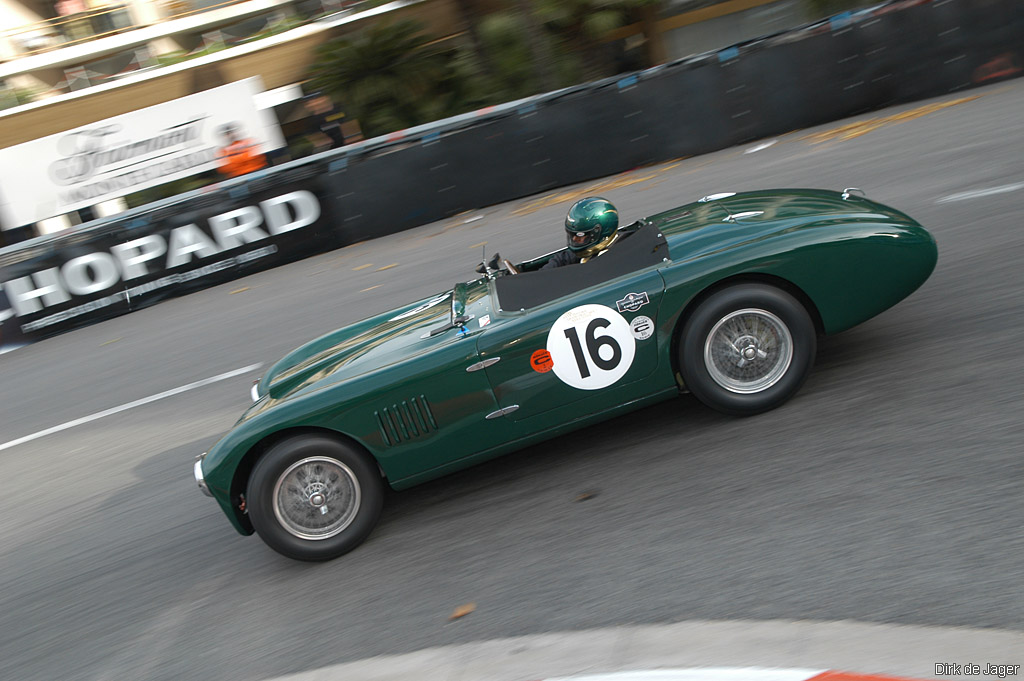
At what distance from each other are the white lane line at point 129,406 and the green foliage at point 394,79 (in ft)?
52.8

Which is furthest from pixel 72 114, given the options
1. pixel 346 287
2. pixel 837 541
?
pixel 837 541

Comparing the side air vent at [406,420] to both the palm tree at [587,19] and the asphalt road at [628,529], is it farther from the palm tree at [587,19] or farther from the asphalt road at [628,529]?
the palm tree at [587,19]

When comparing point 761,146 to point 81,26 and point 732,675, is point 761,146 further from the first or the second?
point 81,26

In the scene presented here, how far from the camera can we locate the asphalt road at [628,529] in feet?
11.4

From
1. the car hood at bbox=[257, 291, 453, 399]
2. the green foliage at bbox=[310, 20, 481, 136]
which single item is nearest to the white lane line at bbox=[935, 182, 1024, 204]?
the car hood at bbox=[257, 291, 453, 399]

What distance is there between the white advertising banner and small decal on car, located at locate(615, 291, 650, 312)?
17280 millimetres

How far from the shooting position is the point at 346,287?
1059 cm

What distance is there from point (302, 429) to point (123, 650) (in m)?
1.36

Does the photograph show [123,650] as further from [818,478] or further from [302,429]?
[818,478]

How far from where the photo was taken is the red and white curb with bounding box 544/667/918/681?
2.85 meters

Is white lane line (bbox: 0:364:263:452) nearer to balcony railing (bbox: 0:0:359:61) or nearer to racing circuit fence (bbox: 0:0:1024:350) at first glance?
racing circuit fence (bbox: 0:0:1024:350)

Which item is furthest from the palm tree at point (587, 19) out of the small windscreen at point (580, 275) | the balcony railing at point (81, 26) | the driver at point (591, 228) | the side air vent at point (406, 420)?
the side air vent at point (406, 420)

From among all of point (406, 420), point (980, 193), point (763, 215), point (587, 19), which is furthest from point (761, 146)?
point (587, 19)

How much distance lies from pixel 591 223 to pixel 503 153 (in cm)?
835
